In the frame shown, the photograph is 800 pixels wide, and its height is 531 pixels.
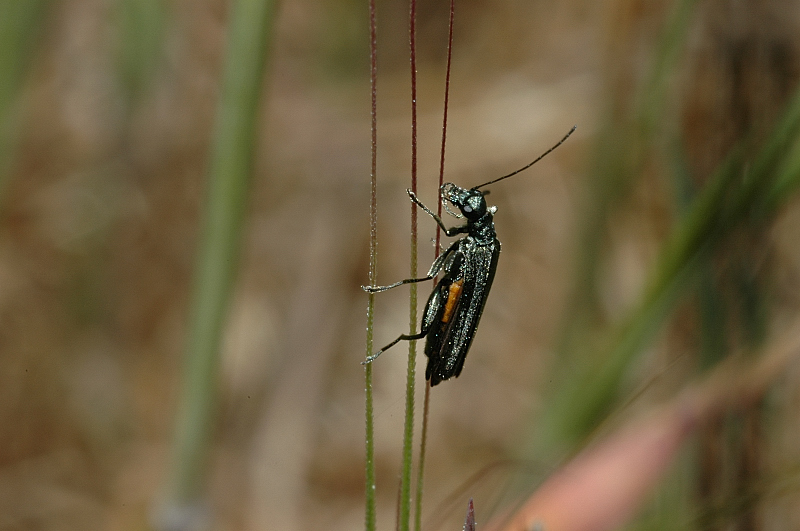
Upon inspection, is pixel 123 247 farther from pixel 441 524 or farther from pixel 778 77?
pixel 778 77

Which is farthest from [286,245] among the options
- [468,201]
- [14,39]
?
[14,39]

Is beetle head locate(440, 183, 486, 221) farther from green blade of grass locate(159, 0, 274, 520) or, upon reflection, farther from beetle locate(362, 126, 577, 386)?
green blade of grass locate(159, 0, 274, 520)

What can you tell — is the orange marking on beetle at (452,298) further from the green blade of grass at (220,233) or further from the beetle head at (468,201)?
the green blade of grass at (220,233)

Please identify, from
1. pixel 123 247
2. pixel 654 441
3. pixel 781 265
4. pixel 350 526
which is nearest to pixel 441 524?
pixel 654 441

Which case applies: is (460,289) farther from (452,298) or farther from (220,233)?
(220,233)

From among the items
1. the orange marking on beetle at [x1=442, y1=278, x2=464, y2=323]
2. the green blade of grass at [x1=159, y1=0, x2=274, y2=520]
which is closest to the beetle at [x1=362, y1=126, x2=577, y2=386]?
the orange marking on beetle at [x1=442, y1=278, x2=464, y2=323]

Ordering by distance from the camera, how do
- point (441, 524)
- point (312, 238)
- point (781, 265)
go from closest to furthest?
point (441, 524) < point (781, 265) < point (312, 238)

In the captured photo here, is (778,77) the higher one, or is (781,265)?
(778,77)

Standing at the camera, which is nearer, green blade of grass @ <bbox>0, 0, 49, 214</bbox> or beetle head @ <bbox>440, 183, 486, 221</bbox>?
green blade of grass @ <bbox>0, 0, 49, 214</bbox>
